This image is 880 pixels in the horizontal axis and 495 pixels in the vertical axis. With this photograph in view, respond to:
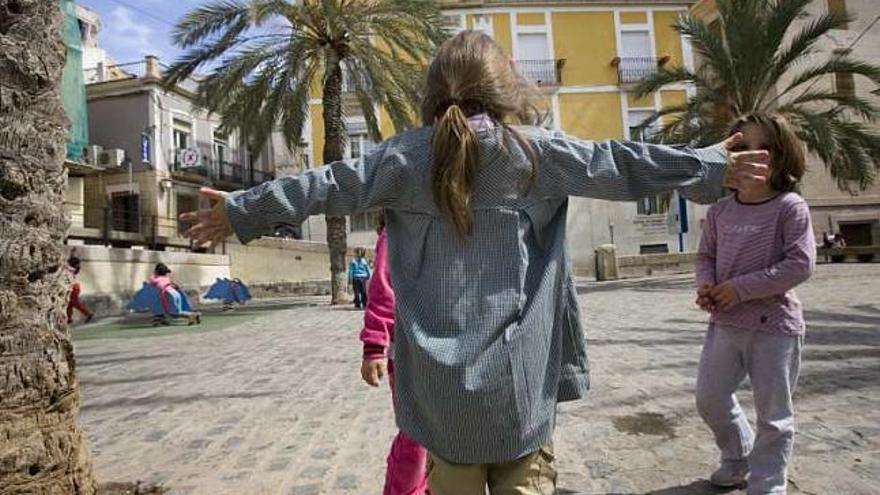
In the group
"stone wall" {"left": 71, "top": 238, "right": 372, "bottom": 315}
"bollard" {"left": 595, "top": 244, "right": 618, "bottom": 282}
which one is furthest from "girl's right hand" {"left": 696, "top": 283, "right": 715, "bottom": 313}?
"bollard" {"left": 595, "top": 244, "right": 618, "bottom": 282}

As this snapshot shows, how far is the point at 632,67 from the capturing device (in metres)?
33.8

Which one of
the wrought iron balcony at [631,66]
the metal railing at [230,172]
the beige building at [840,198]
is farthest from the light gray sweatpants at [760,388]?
the metal railing at [230,172]

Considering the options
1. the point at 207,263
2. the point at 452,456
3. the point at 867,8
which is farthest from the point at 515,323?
the point at 867,8

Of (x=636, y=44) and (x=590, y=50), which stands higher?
(x=636, y=44)

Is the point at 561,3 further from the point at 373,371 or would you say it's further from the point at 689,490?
the point at 373,371

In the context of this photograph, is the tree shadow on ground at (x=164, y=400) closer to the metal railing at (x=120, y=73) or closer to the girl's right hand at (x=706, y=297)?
the girl's right hand at (x=706, y=297)

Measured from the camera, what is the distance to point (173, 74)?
51.3 feet

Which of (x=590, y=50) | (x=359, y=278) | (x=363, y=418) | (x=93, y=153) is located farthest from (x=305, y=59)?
(x=590, y=50)

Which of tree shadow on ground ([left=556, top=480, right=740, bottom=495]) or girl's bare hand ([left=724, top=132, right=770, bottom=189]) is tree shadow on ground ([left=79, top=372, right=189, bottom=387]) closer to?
tree shadow on ground ([left=556, top=480, right=740, bottom=495])

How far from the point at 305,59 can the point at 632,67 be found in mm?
21628

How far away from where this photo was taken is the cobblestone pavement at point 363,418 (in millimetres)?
3393

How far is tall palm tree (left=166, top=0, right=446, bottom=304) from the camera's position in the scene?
15.6m

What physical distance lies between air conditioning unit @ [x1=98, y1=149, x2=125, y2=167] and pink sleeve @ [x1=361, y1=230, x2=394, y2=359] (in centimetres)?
3167

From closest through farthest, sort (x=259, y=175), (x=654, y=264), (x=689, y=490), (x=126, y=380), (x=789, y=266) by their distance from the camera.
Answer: (x=789, y=266)
(x=689, y=490)
(x=126, y=380)
(x=654, y=264)
(x=259, y=175)
